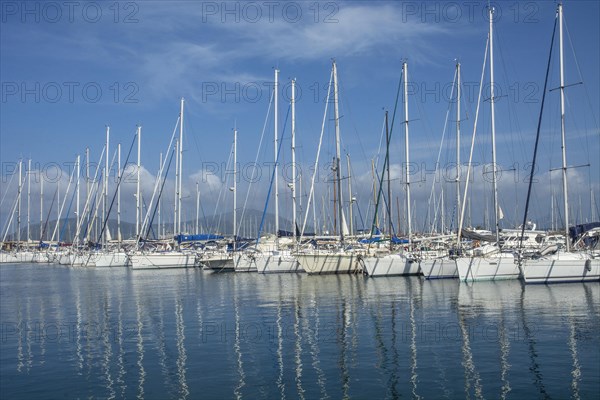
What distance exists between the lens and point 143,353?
20.2 m

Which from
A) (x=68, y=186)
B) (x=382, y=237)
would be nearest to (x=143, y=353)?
(x=382, y=237)

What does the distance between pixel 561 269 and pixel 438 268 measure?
8.93 metres

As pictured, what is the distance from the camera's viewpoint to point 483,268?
132 feet

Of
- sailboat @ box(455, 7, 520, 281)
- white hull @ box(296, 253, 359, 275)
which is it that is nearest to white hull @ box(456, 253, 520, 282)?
sailboat @ box(455, 7, 520, 281)

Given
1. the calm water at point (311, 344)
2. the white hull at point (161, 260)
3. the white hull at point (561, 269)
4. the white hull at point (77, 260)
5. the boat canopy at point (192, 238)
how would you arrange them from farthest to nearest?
the white hull at point (77, 260) → the boat canopy at point (192, 238) → the white hull at point (161, 260) → the white hull at point (561, 269) → the calm water at point (311, 344)

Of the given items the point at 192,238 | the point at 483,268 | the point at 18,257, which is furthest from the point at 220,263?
the point at 18,257

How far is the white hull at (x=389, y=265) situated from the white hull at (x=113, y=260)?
127 ft

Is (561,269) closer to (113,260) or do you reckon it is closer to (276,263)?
(276,263)

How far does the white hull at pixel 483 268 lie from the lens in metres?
40.1

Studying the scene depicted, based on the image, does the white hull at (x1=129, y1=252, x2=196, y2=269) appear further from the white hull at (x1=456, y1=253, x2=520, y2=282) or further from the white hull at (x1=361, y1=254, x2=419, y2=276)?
the white hull at (x1=456, y1=253, x2=520, y2=282)

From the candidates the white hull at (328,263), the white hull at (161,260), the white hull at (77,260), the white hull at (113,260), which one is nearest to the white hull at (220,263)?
the white hull at (161,260)

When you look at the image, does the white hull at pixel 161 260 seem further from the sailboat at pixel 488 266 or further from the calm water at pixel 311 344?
the sailboat at pixel 488 266

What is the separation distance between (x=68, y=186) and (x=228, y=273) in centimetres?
5225

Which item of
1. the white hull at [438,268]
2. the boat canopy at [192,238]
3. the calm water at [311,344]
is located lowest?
the calm water at [311,344]
